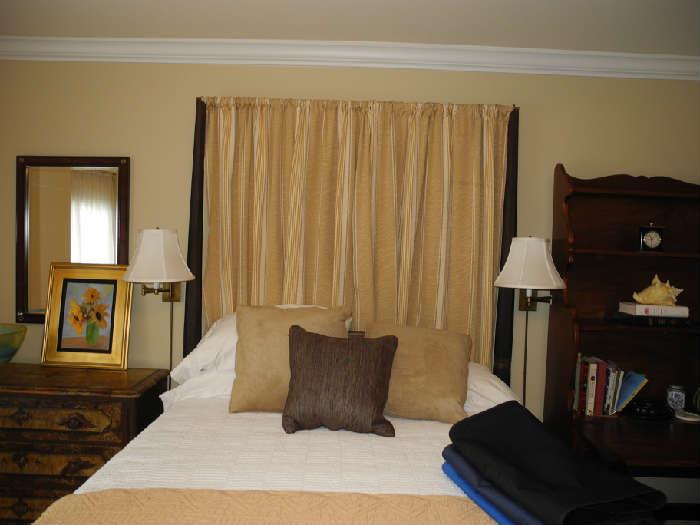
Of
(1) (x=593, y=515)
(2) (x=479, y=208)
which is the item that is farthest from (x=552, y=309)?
(1) (x=593, y=515)

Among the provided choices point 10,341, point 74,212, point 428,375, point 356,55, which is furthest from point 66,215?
point 428,375

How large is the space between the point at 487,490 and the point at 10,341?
2.54 metres

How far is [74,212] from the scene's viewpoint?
277cm

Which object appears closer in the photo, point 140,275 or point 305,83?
point 140,275

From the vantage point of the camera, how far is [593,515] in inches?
47.8

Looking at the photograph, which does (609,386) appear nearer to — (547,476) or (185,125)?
(547,476)

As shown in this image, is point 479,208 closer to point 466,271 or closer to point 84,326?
point 466,271

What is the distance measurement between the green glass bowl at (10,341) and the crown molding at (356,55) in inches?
61.9

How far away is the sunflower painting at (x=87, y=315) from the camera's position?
2.71 meters

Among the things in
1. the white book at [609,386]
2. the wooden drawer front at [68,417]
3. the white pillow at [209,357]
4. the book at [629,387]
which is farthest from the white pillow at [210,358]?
the book at [629,387]

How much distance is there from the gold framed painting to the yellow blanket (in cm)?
150

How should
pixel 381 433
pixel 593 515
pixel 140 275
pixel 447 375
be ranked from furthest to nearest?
pixel 140 275, pixel 447 375, pixel 381 433, pixel 593 515

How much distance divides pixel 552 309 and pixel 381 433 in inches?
55.6

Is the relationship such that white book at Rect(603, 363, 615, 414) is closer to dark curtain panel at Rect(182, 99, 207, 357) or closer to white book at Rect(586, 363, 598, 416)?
→ white book at Rect(586, 363, 598, 416)
